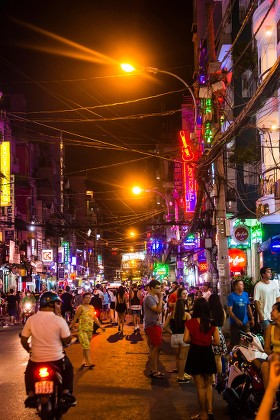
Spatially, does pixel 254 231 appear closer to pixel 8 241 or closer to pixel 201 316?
pixel 201 316

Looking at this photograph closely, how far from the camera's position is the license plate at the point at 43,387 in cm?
686

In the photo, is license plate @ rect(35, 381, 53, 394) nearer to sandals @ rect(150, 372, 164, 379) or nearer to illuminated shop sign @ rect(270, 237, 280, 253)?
sandals @ rect(150, 372, 164, 379)

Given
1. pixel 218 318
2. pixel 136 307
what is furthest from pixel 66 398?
pixel 136 307

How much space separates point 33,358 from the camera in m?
7.22

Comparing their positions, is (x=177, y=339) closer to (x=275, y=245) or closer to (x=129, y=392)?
(x=129, y=392)

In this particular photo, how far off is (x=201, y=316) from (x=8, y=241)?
108 feet

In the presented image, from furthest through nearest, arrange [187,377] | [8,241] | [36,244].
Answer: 1. [36,244]
2. [8,241]
3. [187,377]

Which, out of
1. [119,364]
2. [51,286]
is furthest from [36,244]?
[119,364]

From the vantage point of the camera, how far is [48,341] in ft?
23.8

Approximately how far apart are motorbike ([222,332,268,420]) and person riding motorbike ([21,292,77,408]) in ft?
Result: 7.09

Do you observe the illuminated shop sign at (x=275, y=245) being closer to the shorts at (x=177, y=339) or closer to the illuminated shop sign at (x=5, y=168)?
the shorts at (x=177, y=339)

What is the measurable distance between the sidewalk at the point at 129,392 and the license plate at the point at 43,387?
1771 millimetres

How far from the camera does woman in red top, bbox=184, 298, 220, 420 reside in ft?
27.0

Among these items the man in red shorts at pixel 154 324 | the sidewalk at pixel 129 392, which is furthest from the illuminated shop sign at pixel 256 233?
the man in red shorts at pixel 154 324
